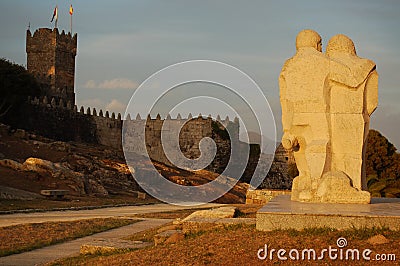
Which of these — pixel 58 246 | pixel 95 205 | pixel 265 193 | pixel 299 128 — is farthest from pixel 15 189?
pixel 299 128

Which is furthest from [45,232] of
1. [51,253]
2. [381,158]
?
[381,158]

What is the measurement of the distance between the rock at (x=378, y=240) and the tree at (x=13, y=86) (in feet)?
134

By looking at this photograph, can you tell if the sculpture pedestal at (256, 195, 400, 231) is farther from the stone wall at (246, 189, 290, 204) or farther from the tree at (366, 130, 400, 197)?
the tree at (366, 130, 400, 197)

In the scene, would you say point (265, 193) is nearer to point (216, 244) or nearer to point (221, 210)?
point (221, 210)

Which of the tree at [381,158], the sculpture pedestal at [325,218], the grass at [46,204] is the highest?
the tree at [381,158]

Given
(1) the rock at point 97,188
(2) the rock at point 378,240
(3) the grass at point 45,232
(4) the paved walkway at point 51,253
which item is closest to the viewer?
(2) the rock at point 378,240

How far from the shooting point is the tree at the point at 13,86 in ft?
151

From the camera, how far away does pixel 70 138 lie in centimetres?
4866

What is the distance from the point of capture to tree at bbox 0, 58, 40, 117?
46.1 meters

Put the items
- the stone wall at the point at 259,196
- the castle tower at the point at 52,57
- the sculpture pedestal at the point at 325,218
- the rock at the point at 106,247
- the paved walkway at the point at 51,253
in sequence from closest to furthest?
the sculpture pedestal at the point at 325,218 → the rock at the point at 106,247 → the paved walkway at the point at 51,253 → the stone wall at the point at 259,196 → the castle tower at the point at 52,57

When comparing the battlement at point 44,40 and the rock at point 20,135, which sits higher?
the battlement at point 44,40

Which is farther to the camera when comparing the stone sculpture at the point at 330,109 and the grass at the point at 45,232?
the grass at the point at 45,232

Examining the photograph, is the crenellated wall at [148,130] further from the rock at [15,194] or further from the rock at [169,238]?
the rock at [169,238]

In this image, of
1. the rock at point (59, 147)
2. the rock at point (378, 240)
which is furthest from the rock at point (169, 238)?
the rock at point (59, 147)
